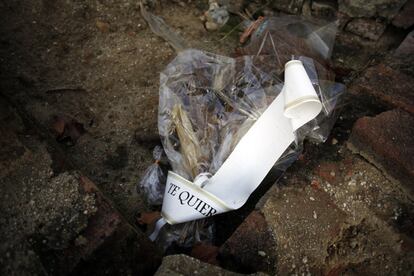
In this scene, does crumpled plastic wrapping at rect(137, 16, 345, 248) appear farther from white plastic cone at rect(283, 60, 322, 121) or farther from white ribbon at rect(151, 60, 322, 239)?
white plastic cone at rect(283, 60, 322, 121)

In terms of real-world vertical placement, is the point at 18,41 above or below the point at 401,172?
above

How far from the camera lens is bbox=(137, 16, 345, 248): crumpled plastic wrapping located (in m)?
2.00

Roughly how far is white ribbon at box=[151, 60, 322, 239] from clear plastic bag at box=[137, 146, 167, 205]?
19cm

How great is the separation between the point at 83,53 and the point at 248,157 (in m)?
1.54

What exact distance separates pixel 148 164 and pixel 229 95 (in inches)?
23.9

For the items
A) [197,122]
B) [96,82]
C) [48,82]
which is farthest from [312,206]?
[48,82]

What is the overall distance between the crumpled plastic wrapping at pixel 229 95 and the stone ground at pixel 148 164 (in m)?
0.13

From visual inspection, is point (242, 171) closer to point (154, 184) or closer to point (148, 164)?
point (154, 184)

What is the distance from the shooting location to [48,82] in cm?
259

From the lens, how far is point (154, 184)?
2.11 m

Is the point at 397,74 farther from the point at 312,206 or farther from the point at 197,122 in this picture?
the point at 197,122

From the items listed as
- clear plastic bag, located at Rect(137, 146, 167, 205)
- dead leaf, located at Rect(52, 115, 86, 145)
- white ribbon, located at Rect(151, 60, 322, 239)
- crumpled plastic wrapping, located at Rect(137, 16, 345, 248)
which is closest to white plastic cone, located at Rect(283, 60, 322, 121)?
white ribbon, located at Rect(151, 60, 322, 239)

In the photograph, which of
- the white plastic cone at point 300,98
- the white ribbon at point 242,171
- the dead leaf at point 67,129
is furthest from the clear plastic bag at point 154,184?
the white plastic cone at point 300,98

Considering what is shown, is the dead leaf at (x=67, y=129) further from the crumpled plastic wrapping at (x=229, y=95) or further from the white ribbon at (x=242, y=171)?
the white ribbon at (x=242, y=171)
